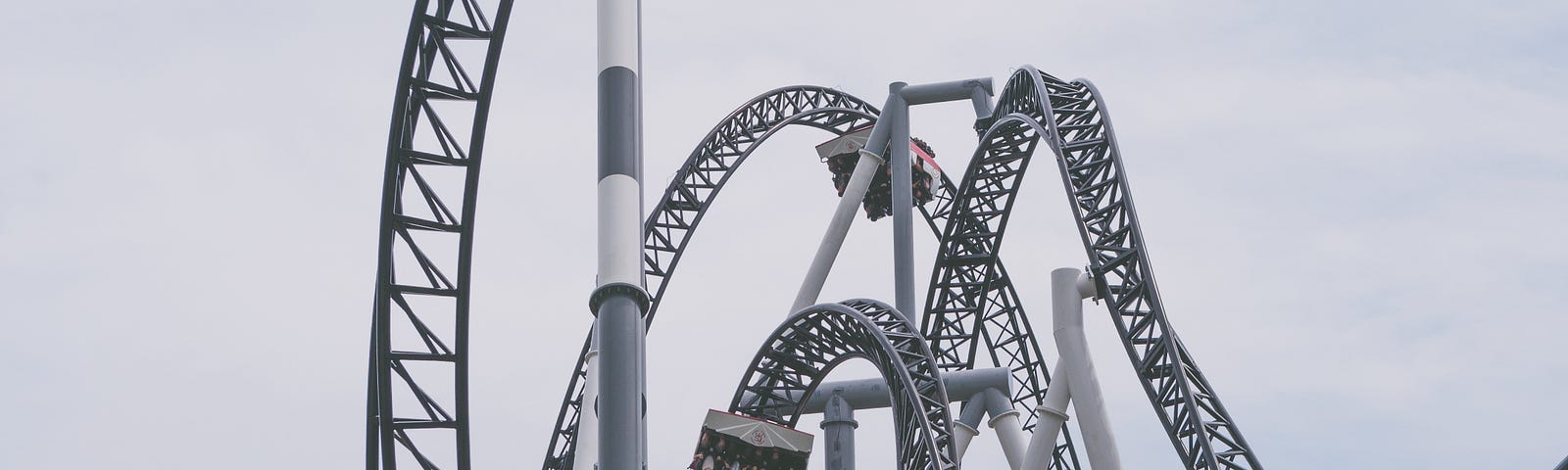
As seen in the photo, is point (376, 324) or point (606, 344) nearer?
point (606, 344)

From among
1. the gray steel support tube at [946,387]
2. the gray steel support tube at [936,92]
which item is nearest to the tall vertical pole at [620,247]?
the gray steel support tube at [946,387]

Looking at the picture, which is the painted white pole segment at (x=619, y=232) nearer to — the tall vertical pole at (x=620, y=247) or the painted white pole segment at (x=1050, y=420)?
the tall vertical pole at (x=620, y=247)

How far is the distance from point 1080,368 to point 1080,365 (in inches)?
2.1

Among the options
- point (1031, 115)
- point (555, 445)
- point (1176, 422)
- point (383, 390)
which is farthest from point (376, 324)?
point (555, 445)

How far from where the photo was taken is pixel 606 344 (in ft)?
33.1

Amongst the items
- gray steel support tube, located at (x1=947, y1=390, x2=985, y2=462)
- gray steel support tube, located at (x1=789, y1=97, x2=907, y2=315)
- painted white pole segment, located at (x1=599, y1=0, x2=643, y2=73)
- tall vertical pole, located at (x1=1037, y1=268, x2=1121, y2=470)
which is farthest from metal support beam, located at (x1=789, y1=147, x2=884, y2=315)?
painted white pole segment, located at (x1=599, y1=0, x2=643, y2=73)

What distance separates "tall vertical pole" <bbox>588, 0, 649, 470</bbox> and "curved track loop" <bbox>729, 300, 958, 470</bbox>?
6.98 meters

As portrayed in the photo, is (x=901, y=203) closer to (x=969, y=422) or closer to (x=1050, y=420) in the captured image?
(x=969, y=422)

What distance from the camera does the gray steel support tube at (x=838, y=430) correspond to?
19.8m

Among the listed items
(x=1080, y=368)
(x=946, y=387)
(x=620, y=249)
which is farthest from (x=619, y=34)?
(x=946, y=387)

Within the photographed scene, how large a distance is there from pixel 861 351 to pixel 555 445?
604cm

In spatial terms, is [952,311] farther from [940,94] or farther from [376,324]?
[376,324]

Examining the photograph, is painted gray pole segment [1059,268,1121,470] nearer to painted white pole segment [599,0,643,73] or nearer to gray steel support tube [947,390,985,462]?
gray steel support tube [947,390,985,462]

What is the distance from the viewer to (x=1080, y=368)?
53.0 ft
